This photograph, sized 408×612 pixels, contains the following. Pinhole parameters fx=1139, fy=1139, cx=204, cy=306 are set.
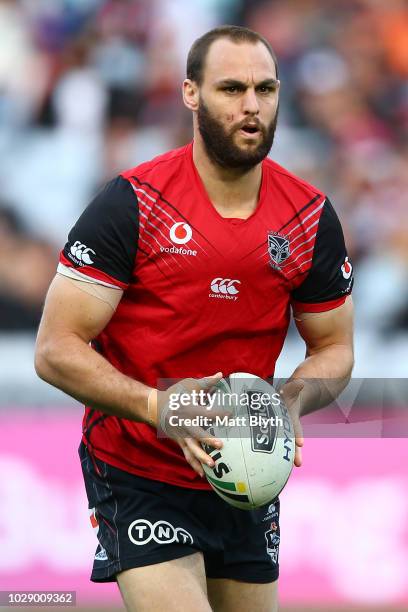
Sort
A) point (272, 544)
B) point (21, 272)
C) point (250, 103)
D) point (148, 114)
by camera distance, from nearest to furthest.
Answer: point (250, 103) → point (272, 544) → point (21, 272) → point (148, 114)

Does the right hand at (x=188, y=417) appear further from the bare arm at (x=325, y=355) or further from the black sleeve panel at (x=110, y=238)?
the bare arm at (x=325, y=355)

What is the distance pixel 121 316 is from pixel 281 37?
16.4ft

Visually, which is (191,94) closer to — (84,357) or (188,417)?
(84,357)

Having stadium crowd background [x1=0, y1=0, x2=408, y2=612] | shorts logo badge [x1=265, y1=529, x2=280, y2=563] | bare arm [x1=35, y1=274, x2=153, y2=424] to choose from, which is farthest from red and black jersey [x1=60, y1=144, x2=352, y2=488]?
stadium crowd background [x1=0, y1=0, x2=408, y2=612]

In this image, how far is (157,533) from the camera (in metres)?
4.21

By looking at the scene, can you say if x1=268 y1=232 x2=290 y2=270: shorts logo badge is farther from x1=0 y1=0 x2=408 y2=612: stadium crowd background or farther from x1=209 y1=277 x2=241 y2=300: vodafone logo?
x1=0 y1=0 x2=408 y2=612: stadium crowd background

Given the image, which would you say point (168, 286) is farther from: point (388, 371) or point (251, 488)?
point (388, 371)

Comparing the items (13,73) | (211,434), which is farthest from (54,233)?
(211,434)

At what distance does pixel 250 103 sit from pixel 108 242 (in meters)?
0.74

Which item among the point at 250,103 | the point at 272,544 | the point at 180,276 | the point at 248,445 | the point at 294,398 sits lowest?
the point at 272,544

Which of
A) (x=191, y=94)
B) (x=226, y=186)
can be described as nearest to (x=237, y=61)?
(x=191, y=94)

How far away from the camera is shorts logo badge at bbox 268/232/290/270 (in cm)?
439

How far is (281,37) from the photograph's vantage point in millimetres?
8820

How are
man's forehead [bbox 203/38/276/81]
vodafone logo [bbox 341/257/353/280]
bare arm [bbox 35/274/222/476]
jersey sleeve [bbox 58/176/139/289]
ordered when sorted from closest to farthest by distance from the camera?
bare arm [bbox 35/274/222/476] → jersey sleeve [bbox 58/176/139/289] → man's forehead [bbox 203/38/276/81] → vodafone logo [bbox 341/257/353/280]
